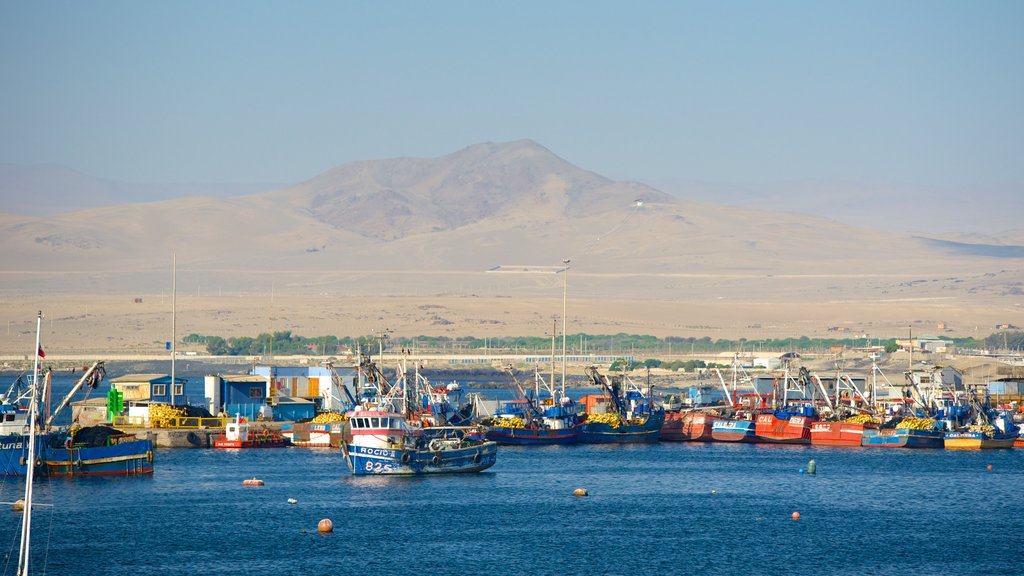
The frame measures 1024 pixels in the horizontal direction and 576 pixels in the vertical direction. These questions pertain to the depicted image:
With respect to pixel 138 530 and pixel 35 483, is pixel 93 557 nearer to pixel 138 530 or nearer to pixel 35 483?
pixel 138 530

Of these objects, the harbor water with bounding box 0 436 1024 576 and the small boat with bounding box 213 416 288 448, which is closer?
the harbor water with bounding box 0 436 1024 576

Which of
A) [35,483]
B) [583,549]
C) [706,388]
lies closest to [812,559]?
[583,549]

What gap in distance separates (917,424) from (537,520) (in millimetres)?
41588

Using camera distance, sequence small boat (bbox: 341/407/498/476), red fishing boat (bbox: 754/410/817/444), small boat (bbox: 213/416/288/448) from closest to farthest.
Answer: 1. small boat (bbox: 341/407/498/476)
2. small boat (bbox: 213/416/288/448)
3. red fishing boat (bbox: 754/410/817/444)

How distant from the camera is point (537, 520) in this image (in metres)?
64.0

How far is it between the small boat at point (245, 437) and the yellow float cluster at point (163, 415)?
3356 mm

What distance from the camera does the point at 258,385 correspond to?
353ft

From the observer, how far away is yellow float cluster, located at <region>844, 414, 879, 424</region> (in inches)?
3996

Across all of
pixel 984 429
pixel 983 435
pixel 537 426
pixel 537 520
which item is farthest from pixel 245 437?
pixel 984 429

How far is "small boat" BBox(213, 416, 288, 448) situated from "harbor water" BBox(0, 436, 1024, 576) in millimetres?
6557

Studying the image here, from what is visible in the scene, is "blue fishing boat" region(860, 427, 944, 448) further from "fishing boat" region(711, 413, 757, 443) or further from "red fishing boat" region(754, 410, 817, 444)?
"fishing boat" region(711, 413, 757, 443)

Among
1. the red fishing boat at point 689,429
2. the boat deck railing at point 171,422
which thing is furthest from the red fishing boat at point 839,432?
the boat deck railing at point 171,422

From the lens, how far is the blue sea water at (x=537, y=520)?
179 ft

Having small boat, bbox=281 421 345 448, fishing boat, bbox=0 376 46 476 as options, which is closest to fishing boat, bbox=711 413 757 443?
small boat, bbox=281 421 345 448
